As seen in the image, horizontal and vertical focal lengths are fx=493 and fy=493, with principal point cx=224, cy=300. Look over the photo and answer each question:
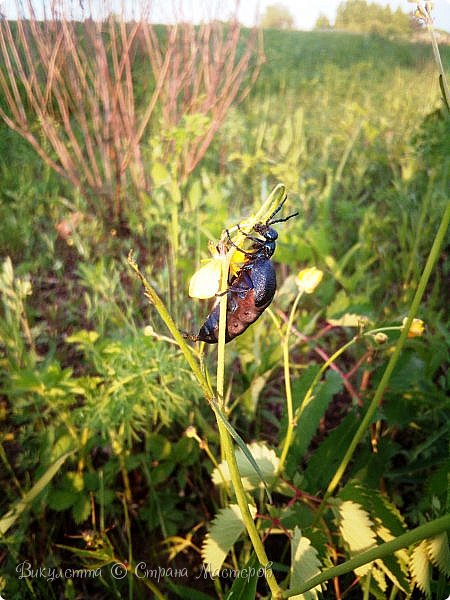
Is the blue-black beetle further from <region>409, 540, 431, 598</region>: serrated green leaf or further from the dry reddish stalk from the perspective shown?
the dry reddish stalk

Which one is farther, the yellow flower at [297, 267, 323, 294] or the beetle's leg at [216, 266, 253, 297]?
the yellow flower at [297, 267, 323, 294]

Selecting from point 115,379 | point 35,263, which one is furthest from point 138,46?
point 115,379

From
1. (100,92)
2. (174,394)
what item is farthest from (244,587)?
(100,92)

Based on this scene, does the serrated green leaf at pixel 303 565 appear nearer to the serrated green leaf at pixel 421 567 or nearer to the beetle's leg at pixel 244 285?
the serrated green leaf at pixel 421 567

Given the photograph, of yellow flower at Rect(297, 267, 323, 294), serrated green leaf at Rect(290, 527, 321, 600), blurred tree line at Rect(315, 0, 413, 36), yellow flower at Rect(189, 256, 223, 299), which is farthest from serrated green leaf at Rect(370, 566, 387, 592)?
blurred tree line at Rect(315, 0, 413, 36)

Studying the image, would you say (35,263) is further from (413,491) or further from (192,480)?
(413,491)

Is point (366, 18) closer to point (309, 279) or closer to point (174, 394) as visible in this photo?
point (309, 279)

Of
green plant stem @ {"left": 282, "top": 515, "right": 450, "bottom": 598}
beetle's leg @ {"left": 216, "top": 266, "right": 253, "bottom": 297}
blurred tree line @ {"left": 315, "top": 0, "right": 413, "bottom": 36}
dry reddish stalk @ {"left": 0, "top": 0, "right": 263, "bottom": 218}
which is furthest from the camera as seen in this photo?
dry reddish stalk @ {"left": 0, "top": 0, "right": 263, "bottom": 218}

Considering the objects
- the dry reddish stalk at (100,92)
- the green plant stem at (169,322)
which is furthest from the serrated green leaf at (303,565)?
the dry reddish stalk at (100,92)
